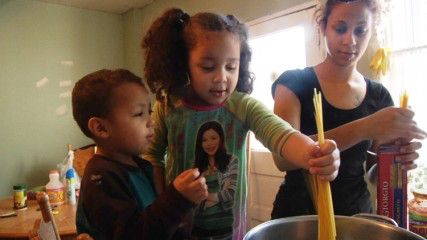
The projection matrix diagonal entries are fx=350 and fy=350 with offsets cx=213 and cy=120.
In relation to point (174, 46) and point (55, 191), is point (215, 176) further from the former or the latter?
point (55, 191)

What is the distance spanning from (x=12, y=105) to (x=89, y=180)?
9.47 ft

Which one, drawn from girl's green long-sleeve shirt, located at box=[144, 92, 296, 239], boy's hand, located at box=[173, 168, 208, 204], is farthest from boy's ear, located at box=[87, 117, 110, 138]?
boy's hand, located at box=[173, 168, 208, 204]

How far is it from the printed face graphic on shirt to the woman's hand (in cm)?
35

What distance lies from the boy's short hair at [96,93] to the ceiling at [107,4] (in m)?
2.96

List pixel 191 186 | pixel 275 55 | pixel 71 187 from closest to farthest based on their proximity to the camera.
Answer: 1. pixel 191 186
2. pixel 71 187
3. pixel 275 55

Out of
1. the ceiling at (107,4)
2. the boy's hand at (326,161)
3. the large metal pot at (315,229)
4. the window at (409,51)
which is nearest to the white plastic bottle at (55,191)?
the large metal pot at (315,229)

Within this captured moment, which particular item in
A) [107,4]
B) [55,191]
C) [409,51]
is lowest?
[55,191]

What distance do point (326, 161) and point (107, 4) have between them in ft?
11.5

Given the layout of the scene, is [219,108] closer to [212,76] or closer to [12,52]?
[212,76]

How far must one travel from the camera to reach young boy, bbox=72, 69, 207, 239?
64cm

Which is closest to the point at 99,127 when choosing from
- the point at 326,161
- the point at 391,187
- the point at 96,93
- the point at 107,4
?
the point at 96,93

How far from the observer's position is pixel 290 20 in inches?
92.6

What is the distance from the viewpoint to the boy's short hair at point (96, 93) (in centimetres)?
76

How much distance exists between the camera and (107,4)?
355 cm
